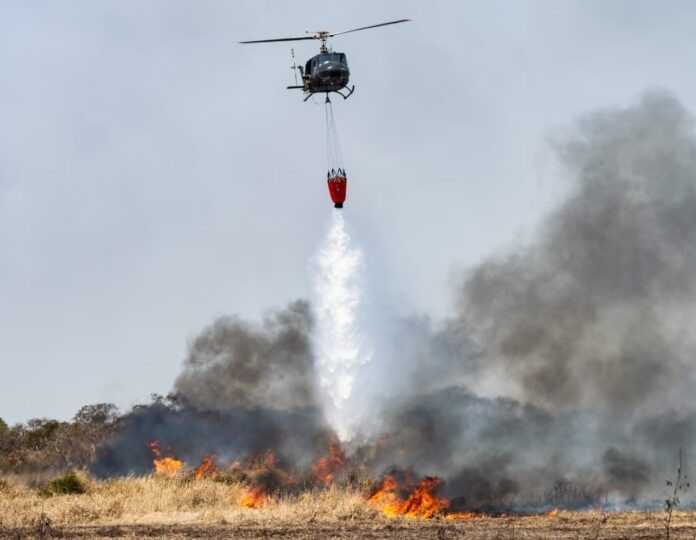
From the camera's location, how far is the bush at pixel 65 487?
48.7 meters

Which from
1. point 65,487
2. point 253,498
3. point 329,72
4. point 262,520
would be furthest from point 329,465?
point 329,72

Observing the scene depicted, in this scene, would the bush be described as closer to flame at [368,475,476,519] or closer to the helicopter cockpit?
flame at [368,475,476,519]

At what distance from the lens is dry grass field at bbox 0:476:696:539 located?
33438 mm

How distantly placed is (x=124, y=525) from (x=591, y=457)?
23632mm

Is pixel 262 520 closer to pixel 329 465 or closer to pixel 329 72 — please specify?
pixel 329 465

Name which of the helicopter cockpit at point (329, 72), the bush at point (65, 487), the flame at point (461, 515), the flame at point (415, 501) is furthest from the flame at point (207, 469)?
the helicopter cockpit at point (329, 72)

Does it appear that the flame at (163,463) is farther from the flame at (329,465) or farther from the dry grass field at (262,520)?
the flame at (329,465)

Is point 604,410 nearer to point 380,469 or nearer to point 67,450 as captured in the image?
point 380,469

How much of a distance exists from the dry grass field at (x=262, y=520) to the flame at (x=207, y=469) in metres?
5.97

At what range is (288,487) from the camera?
4672cm

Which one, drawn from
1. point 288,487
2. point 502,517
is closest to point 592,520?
point 502,517

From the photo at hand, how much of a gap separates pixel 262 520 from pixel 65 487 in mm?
15506

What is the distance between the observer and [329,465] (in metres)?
49.7

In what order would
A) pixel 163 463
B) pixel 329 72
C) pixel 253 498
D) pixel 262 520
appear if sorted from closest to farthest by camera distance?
1. pixel 262 520
2. pixel 253 498
3. pixel 329 72
4. pixel 163 463
